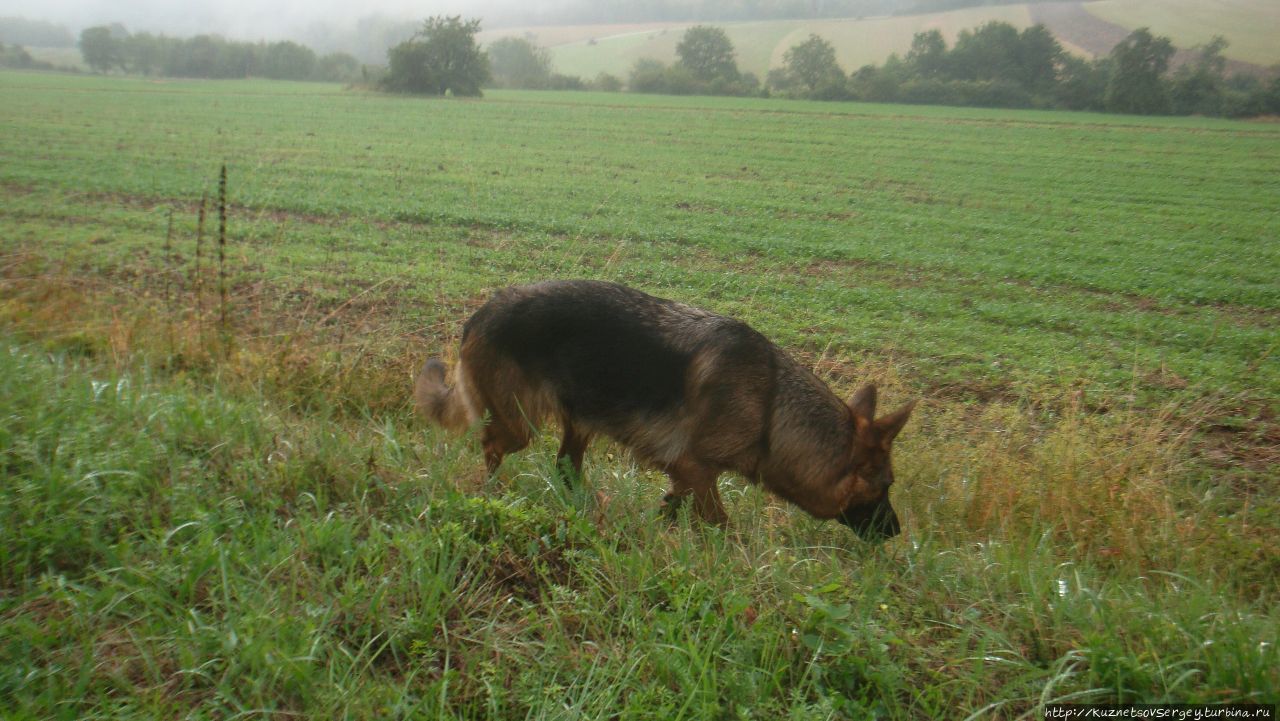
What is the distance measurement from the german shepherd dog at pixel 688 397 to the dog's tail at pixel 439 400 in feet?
1.04

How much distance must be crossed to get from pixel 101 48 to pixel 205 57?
723 cm

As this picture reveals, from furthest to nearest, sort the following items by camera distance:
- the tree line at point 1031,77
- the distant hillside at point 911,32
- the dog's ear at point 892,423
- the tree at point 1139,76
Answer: the tree at point 1139,76, the tree line at point 1031,77, the distant hillside at point 911,32, the dog's ear at point 892,423

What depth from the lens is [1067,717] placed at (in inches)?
106

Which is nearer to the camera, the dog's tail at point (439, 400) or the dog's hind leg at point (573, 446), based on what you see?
the dog's hind leg at point (573, 446)

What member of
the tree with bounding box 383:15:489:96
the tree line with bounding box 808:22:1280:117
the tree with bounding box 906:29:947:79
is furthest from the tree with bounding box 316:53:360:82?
the tree with bounding box 906:29:947:79

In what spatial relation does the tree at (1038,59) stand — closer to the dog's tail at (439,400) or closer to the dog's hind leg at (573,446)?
the dog's hind leg at (573,446)

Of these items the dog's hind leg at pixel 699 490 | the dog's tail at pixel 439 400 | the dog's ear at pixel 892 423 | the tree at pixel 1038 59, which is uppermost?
the tree at pixel 1038 59

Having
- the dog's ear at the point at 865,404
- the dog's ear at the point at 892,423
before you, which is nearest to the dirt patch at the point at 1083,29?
the dog's ear at the point at 865,404

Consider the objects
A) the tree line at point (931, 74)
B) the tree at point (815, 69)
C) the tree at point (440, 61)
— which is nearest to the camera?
the tree line at point (931, 74)

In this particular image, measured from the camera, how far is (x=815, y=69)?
37344 millimetres

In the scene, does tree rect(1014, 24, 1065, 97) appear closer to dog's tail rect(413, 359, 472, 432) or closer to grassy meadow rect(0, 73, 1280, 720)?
grassy meadow rect(0, 73, 1280, 720)

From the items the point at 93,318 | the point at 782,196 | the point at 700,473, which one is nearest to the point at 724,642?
the point at 700,473

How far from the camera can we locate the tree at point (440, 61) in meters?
51.0

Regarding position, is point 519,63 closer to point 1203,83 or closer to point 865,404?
point 1203,83
